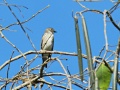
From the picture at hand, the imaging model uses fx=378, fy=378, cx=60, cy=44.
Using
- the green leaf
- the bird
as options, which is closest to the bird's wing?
the bird

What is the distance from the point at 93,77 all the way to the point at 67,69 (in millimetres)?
1017

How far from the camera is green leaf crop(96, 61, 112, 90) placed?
4.77 ft

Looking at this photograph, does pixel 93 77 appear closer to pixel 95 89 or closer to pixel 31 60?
pixel 95 89

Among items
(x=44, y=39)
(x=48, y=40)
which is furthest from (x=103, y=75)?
(x=44, y=39)

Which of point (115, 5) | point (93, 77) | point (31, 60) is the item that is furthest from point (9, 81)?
point (93, 77)

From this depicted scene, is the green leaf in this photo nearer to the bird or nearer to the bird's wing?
the bird

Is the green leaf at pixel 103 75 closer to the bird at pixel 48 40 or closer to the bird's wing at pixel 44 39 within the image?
the bird at pixel 48 40

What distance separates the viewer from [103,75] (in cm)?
153

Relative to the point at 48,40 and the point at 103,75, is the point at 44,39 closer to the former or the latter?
the point at 48,40

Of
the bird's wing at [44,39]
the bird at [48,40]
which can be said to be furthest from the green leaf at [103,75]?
the bird's wing at [44,39]

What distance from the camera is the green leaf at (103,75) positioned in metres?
1.45

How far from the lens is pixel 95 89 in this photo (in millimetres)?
1197

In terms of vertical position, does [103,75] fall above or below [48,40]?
below

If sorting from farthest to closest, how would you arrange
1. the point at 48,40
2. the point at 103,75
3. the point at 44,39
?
the point at 44,39 → the point at 48,40 → the point at 103,75
